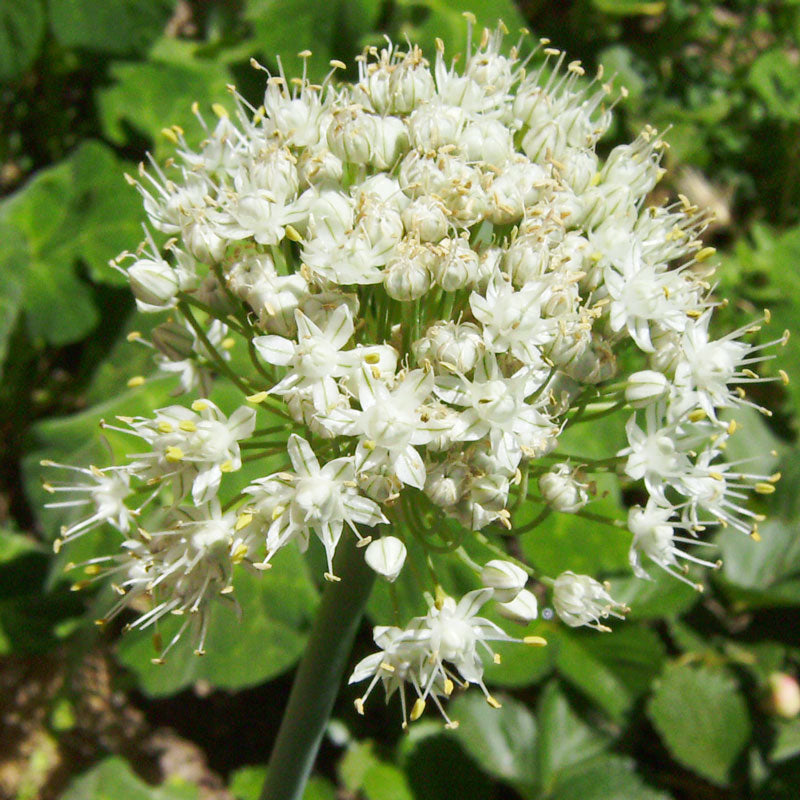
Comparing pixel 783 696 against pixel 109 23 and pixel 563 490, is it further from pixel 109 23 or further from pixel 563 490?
pixel 109 23

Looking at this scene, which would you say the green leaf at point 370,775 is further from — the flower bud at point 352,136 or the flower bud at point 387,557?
the flower bud at point 352,136

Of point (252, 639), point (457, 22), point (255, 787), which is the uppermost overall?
point (457, 22)

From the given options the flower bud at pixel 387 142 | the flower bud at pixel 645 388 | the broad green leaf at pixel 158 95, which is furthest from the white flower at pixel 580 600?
the broad green leaf at pixel 158 95

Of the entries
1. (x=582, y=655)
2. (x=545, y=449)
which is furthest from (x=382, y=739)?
(x=545, y=449)

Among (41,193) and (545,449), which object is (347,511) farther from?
(41,193)

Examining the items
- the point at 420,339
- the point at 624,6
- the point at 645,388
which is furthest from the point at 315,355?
the point at 624,6

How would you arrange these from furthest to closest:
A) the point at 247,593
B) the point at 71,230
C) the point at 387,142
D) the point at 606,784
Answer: the point at 71,230, the point at 606,784, the point at 247,593, the point at 387,142

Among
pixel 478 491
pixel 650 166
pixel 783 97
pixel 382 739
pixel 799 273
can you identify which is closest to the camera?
pixel 478 491
